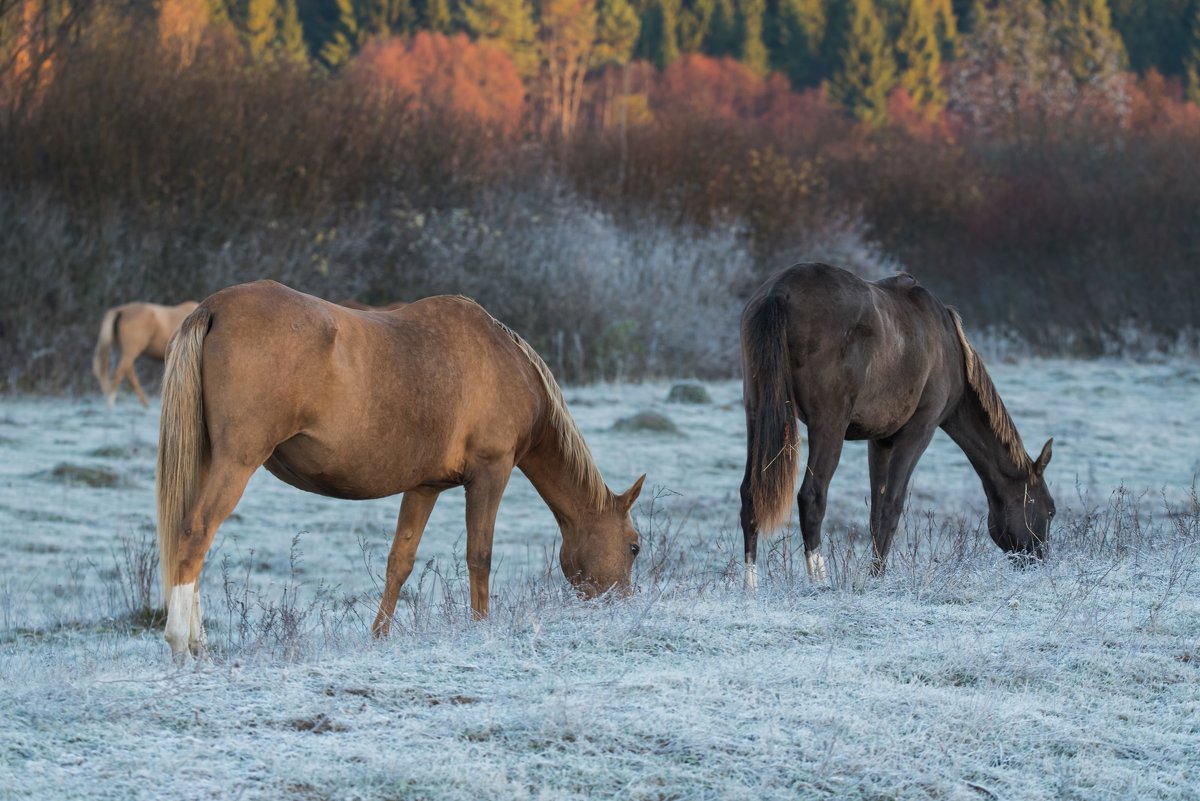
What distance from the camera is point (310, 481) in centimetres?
568

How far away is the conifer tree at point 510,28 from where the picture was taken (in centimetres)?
5450

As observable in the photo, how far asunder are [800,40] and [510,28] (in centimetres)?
1518

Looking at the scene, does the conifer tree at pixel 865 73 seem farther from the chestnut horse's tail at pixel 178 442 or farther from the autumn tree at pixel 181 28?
the chestnut horse's tail at pixel 178 442

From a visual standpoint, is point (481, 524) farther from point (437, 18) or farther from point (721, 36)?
point (721, 36)

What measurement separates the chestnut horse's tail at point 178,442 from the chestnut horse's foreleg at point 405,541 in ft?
3.68

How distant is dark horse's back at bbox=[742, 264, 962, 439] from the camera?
22.1 feet

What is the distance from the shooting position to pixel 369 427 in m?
5.52

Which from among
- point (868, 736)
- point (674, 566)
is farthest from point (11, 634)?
point (868, 736)

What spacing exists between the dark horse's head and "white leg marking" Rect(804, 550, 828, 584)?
1.65m

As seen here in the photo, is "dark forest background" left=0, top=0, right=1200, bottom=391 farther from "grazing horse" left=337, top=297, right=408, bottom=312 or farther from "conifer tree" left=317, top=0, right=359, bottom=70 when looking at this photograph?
"conifer tree" left=317, top=0, right=359, bottom=70

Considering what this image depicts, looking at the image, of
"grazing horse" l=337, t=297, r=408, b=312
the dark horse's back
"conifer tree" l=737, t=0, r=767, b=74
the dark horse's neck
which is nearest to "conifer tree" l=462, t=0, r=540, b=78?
"conifer tree" l=737, t=0, r=767, b=74

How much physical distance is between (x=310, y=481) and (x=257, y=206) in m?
15.1

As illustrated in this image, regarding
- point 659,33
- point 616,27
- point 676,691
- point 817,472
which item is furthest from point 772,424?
point 659,33

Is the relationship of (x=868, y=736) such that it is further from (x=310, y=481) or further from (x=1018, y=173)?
(x=1018, y=173)
